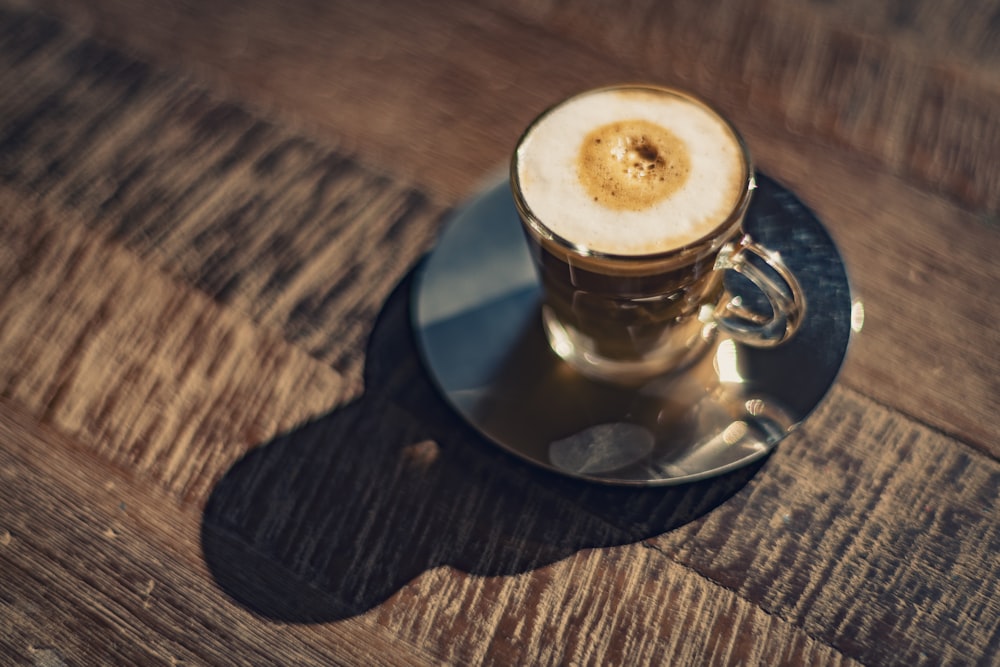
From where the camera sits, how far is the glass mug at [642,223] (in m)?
0.50

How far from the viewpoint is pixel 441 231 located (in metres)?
0.65

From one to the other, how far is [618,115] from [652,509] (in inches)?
10.8

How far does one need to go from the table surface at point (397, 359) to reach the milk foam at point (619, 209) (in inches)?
5.4

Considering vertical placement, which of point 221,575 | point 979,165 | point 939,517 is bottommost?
point 221,575

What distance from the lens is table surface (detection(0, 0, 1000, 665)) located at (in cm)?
52

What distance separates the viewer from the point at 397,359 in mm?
607

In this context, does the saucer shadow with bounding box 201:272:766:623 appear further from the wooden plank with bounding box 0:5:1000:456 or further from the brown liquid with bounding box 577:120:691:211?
the brown liquid with bounding box 577:120:691:211

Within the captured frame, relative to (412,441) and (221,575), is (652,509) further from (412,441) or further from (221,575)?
(221,575)

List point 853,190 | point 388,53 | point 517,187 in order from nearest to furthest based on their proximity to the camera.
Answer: point 517,187
point 853,190
point 388,53

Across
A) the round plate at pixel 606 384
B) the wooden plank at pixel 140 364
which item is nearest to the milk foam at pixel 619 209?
the round plate at pixel 606 384

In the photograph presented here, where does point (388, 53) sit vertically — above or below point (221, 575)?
above

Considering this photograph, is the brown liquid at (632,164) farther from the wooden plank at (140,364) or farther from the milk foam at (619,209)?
the wooden plank at (140,364)

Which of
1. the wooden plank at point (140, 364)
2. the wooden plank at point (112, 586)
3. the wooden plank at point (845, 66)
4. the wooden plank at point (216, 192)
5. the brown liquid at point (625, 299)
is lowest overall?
the wooden plank at point (112, 586)

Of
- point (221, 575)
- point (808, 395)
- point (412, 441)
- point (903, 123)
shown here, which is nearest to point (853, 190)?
point (903, 123)
